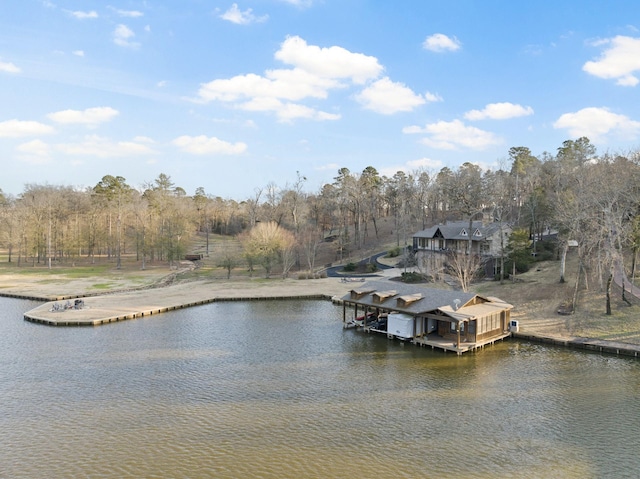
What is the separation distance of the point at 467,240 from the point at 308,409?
40114mm

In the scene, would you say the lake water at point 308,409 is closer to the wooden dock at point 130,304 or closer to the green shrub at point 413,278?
the wooden dock at point 130,304

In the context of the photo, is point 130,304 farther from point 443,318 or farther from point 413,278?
point 413,278

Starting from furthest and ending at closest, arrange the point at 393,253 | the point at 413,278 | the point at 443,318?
the point at 393,253 → the point at 413,278 → the point at 443,318

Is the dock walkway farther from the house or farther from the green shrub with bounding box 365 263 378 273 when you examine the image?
the house

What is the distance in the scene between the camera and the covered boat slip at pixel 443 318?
28.5 metres

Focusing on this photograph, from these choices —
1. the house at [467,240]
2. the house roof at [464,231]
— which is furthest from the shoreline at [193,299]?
the house roof at [464,231]

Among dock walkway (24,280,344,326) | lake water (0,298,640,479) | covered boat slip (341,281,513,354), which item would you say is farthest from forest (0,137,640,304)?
lake water (0,298,640,479)

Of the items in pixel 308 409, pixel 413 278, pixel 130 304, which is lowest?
pixel 308 409

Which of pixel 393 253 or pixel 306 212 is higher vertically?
pixel 306 212

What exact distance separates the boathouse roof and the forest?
56.4 feet

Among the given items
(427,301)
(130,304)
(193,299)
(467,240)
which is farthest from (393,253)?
(130,304)

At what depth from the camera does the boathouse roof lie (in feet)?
94.6

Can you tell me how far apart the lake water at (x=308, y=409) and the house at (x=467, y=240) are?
23.0 metres

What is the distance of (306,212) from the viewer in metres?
82.4
